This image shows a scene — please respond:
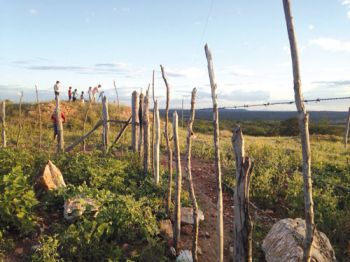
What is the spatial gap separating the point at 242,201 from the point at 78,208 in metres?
3.61

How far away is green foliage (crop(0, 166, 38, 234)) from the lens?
6.17 m

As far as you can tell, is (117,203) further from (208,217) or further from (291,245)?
(291,245)

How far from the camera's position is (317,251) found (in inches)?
220

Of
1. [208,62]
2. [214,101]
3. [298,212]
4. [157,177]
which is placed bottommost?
[298,212]

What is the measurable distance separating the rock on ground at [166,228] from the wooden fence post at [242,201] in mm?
2689

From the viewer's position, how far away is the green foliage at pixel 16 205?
6.17 metres

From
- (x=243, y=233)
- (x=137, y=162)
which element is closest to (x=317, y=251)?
(x=243, y=233)

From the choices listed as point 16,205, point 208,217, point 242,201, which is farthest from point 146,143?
point 242,201

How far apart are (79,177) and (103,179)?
2.05 ft

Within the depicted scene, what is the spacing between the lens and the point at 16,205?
630 cm

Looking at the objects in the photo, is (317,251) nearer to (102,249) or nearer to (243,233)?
(243,233)

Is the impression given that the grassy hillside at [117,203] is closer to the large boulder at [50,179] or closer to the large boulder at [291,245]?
the large boulder at [50,179]

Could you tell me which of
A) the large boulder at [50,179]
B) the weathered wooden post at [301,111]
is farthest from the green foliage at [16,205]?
the weathered wooden post at [301,111]

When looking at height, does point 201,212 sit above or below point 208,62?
below
